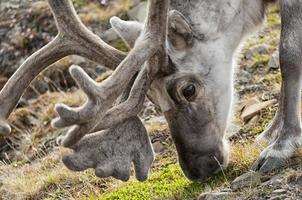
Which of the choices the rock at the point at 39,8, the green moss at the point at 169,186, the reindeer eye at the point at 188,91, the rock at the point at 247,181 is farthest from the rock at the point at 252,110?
the rock at the point at 39,8

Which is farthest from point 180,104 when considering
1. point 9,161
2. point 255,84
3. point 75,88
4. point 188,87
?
point 75,88

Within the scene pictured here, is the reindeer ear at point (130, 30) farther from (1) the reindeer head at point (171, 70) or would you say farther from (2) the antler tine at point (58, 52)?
(2) the antler tine at point (58, 52)

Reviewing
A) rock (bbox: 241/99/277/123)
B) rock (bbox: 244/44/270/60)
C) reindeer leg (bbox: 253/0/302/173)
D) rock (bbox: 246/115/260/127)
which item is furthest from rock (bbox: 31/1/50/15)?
reindeer leg (bbox: 253/0/302/173)

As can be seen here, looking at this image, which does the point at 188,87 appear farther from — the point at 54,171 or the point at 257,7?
the point at 54,171

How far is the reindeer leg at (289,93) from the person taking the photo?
21.9ft

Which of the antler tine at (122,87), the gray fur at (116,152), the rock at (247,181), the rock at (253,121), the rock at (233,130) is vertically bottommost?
the rock at (253,121)

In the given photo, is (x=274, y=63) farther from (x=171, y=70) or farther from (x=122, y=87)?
(x=122, y=87)

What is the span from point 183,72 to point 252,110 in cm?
219

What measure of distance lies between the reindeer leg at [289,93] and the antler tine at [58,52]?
1.52m

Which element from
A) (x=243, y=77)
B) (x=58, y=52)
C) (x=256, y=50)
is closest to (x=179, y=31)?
(x=58, y=52)

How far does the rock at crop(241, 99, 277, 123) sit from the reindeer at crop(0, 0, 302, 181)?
1545mm

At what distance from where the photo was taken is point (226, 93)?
721cm

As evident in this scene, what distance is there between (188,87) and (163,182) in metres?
1.10

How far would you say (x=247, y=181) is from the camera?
6.54m
